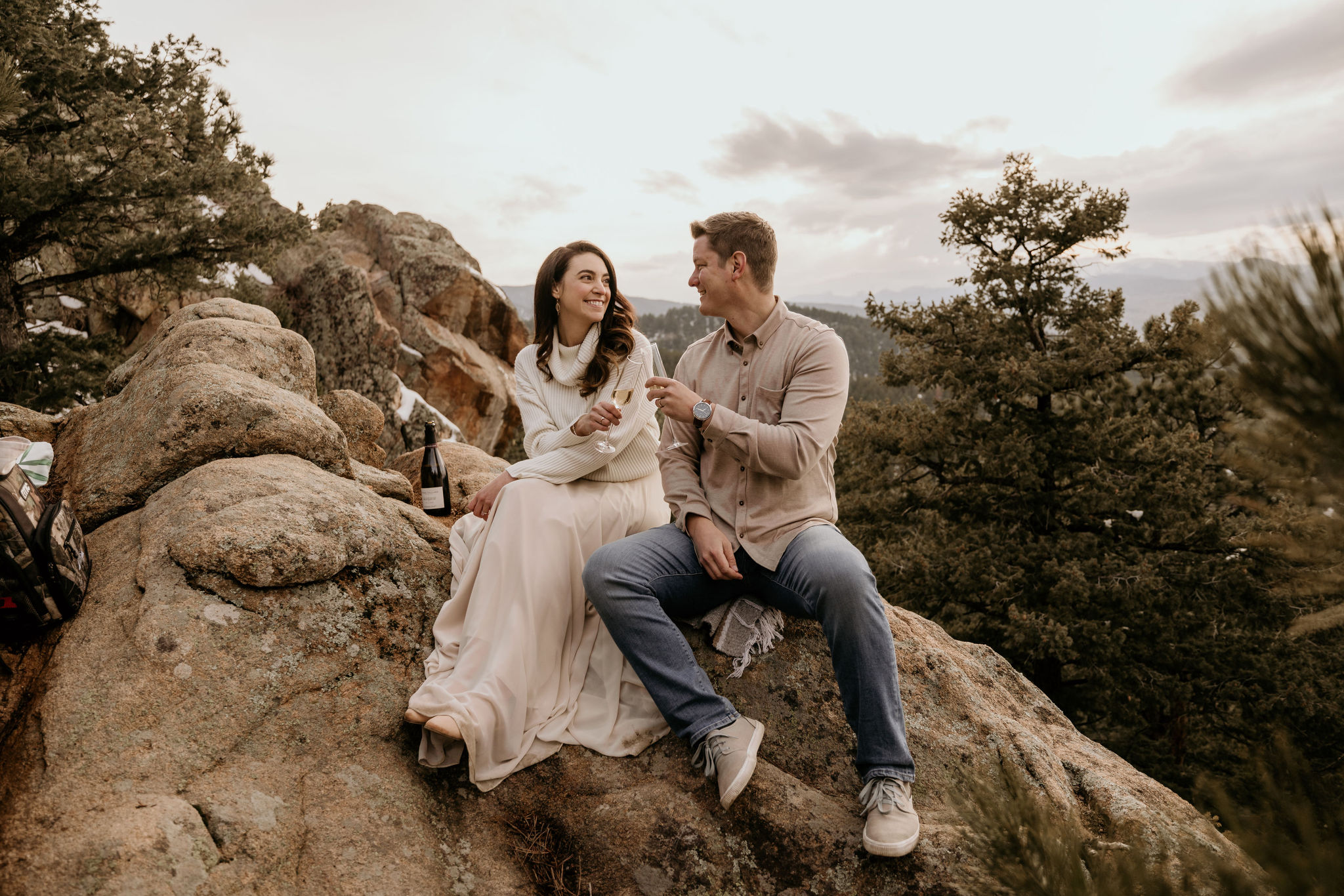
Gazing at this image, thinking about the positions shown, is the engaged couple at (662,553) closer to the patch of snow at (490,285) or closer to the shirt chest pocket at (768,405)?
the shirt chest pocket at (768,405)

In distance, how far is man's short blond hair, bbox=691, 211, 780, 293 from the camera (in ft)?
12.8

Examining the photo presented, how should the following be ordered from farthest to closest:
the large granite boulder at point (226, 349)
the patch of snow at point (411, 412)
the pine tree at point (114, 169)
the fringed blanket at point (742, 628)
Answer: the patch of snow at point (411, 412), the pine tree at point (114, 169), the large granite boulder at point (226, 349), the fringed blanket at point (742, 628)

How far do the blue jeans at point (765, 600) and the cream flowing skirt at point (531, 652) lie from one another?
28 cm

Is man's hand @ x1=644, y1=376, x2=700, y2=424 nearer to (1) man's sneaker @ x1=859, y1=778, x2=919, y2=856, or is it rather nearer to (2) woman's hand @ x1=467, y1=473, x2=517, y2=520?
(2) woman's hand @ x1=467, y1=473, x2=517, y2=520

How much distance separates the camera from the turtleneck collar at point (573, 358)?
4453mm

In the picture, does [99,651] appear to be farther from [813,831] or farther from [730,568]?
[813,831]

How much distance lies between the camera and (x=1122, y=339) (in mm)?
14828

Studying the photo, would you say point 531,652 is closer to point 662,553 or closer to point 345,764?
point 662,553

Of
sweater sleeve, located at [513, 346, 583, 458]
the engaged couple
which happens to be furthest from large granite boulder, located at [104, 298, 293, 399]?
the engaged couple

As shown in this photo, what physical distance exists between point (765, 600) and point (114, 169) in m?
12.3

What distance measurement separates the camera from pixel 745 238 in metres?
3.89

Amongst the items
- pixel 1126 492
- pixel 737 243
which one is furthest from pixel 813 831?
pixel 1126 492

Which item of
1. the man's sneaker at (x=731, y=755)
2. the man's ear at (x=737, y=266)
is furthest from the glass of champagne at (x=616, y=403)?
the man's sneaker at (x=731, y=755)

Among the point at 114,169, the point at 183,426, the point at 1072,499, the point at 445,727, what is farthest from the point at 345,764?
the point at 1072,499
